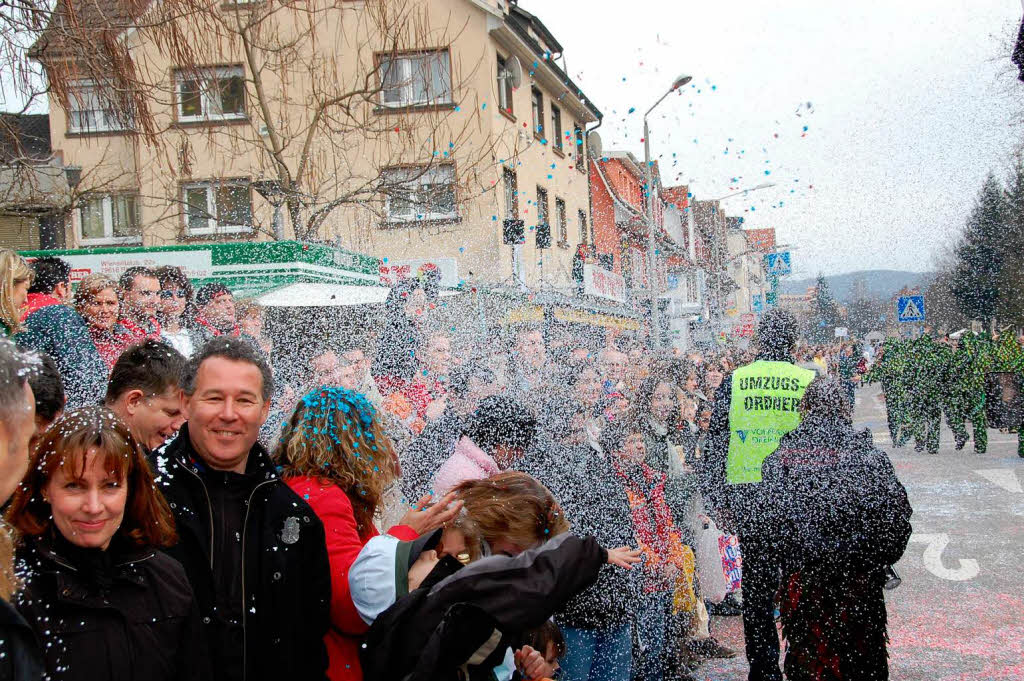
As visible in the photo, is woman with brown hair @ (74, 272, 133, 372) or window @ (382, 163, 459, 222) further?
window @ (382, 163, 459, 222)

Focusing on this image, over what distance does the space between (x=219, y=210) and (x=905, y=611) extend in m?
11.9

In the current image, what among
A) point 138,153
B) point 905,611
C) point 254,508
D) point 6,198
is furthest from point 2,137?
point 138,153

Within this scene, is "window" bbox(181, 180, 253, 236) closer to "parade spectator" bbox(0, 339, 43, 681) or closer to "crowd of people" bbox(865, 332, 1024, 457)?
"crowd of people" bbox(865, 332, 1024, 457)

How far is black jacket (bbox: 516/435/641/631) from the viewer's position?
370 centimetres

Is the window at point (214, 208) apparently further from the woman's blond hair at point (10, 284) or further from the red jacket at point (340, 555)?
the red jacket at point (340, 555)

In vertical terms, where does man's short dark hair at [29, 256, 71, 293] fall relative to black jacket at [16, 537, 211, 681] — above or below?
above

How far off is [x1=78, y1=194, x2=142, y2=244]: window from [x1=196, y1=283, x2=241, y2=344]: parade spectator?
1330cm

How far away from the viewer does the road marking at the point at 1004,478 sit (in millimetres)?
9211

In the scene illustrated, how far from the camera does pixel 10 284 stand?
3.45 meters

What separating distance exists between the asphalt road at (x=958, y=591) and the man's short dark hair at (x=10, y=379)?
330 centimetres

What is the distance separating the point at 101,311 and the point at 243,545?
2490 millimetres

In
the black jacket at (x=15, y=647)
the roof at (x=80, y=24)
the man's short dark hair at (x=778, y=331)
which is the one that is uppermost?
the roof at (x=80, y=24)

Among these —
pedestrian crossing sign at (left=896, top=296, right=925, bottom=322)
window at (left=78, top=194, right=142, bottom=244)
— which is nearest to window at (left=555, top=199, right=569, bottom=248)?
pedestrian crossing sign at (left=896, top=296, right=925, bottom=322)

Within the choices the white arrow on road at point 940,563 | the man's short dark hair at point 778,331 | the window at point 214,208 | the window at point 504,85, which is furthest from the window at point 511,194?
the man's short dark hair at point 778,331
